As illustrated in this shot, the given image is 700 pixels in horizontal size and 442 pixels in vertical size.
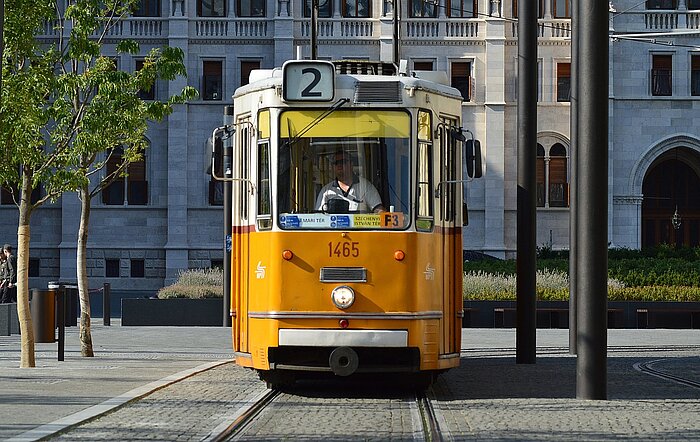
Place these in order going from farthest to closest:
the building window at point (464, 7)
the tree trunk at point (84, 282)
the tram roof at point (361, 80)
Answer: the building window at point (464, 7) < the tree trunk at point (84, 282) < the tram roof at point (361, 80)

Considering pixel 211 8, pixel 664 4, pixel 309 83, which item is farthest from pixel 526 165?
pixel 664 4

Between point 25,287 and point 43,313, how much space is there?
4.12 feet

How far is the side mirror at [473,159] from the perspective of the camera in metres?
14.3

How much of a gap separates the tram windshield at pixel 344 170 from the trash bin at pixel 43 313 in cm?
655

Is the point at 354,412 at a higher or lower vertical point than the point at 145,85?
lower

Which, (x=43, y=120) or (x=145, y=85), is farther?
(x=145, y=85)

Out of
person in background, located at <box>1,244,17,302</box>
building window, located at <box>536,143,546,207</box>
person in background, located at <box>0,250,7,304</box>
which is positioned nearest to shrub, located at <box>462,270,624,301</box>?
person in background, located at <box>1,244,17,302</box>

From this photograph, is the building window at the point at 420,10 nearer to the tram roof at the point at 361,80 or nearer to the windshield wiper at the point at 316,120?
the tram roof at the point at 361,80

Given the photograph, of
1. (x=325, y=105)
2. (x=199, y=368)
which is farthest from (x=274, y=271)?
(x=199, y=368)

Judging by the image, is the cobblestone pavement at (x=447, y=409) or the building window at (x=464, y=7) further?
the building window at (x=464, y=7)

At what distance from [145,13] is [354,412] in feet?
142

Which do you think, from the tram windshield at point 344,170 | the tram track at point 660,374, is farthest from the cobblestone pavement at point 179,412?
the tram track at point 660,374

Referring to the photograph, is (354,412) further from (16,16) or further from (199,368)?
(16,16)

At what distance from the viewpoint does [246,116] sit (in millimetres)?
15023
